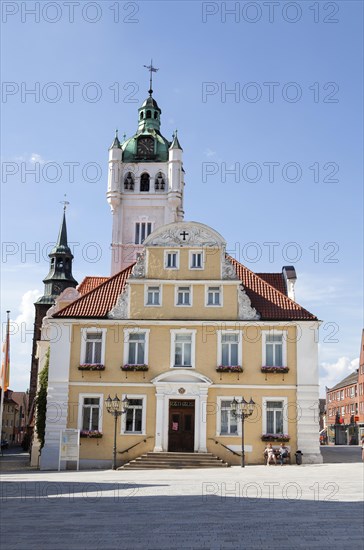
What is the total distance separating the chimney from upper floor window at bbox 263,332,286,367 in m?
5.66

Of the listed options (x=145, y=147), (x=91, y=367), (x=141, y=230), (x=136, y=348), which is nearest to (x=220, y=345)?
(x=136, y=348)

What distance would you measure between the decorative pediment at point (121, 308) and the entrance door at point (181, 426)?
5107 mm

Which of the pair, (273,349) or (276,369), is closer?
(276,369)

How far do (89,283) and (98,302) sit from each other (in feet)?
21.7

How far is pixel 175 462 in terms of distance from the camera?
3216 cm

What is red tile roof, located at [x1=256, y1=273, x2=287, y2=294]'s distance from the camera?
1643 inches

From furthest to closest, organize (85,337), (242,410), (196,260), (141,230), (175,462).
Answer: (141,230)
(196,260)
(85,337)
(242,410)
(175,462)

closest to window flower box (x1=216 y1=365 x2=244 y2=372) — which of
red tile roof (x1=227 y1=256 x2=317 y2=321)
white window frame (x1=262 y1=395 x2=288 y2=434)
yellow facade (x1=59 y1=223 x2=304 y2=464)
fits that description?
yellow facade (x1=59 y1=223 x2=304 y2=464)

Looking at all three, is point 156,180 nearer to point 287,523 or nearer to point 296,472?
point 296,472

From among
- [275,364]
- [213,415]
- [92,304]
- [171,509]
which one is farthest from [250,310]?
[171,509]

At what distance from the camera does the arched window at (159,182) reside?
72375 millimetres

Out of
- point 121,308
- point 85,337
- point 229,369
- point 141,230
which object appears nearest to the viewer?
point 229,369

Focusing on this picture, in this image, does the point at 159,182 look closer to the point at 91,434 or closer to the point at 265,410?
the point at 265,410

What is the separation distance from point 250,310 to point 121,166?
40.7 m
